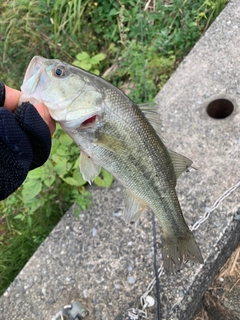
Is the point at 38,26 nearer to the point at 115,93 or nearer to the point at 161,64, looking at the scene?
the point at 161,64

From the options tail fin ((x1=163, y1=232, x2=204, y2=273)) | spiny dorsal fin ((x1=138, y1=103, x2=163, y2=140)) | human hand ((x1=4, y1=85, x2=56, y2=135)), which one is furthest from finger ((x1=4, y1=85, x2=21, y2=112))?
tail fin ((x1=163, y1=232, x2=204, y2=273))

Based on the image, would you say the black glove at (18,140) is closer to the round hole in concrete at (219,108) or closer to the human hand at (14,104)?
the human hand at (14,104)

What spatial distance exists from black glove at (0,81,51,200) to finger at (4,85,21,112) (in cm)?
5

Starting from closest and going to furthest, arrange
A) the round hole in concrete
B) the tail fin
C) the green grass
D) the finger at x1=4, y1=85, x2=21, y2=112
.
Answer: the finger at x1=4, y1=85, x2=21, y2=112, the tail fin, the round hole in concrete, the green grass

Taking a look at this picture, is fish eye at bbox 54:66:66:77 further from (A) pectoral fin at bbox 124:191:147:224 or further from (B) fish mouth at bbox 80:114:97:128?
(A) pectoral fin at bbox 124:191:147:224

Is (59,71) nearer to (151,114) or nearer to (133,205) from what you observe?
(151,114)

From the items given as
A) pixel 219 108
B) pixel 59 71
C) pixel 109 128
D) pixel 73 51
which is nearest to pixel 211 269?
pixel 109 128

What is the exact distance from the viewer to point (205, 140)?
3.20m

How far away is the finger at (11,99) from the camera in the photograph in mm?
2041

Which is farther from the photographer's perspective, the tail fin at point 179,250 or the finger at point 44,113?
the tail fin at point 179,250

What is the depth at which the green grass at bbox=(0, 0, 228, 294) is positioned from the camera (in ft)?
11.3

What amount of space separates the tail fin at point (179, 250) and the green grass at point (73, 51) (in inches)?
37.7

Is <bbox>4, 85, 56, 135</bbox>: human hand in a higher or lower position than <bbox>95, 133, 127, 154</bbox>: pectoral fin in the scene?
lower

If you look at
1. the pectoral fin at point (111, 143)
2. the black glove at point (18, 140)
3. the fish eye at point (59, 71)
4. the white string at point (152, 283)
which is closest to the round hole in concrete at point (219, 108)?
the white string at point (152, 283)
